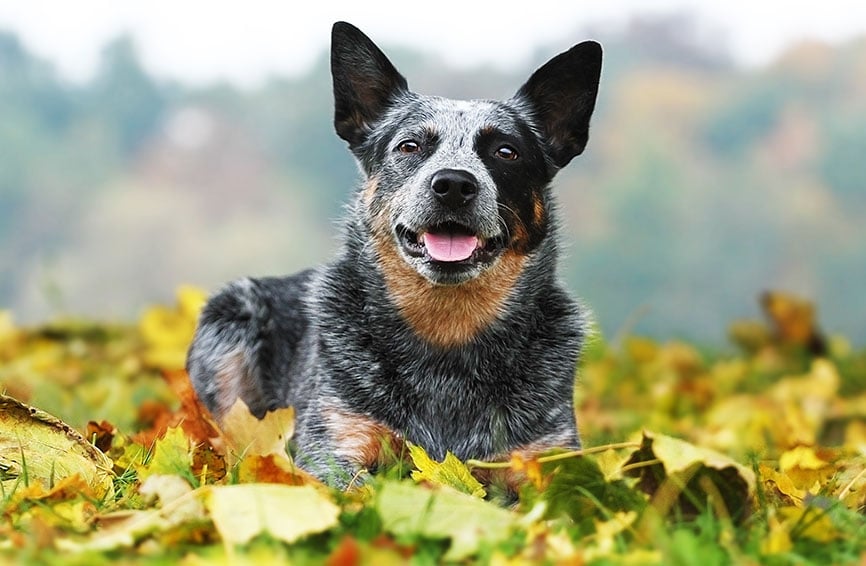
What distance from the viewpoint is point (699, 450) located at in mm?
2721

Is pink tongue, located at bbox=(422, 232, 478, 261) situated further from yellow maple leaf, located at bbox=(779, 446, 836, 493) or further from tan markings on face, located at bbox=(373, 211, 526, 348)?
yellow maple leaf, located at bbox=(779, 446, 836, 493)

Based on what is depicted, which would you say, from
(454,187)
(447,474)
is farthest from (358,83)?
(447,474)

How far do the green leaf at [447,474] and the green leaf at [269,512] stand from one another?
0.60 m

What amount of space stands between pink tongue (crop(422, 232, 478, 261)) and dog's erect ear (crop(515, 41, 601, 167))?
70 centimetres

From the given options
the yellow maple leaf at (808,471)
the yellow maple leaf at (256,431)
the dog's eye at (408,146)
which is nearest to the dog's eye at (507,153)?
the dog's eye at (408,146)

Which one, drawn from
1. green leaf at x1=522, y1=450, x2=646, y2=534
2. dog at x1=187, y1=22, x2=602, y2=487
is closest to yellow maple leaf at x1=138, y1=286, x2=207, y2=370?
dog at x1=187, y1=22, x2=602, y2=487

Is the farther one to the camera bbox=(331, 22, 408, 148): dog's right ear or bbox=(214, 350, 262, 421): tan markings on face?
bbox=(214, 350, 262, 421): tan markings on face

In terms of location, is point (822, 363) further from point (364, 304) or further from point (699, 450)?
point (699, 450)

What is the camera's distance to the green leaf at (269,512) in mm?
2449

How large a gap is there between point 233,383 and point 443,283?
1.39m

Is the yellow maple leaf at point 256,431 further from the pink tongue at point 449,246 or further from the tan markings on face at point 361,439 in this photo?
the pink tongue at point 449,246

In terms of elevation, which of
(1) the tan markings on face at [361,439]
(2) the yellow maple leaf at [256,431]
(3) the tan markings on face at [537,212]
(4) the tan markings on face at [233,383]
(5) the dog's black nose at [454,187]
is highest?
(5) the dog's black nose at [454,187]

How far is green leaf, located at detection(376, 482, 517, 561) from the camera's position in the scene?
252 cm

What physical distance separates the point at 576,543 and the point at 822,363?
17.8 feet
